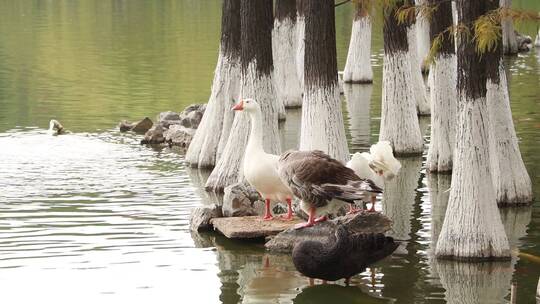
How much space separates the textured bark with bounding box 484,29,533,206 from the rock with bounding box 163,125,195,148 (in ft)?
34.4

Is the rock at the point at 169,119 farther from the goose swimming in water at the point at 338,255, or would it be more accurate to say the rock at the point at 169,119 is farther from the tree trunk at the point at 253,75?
the goose swimming in water at the point at 338,255

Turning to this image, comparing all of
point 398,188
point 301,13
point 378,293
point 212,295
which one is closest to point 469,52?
point 378,293

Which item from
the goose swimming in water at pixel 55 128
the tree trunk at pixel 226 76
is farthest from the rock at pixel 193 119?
the tree trunk at pixel 226 76

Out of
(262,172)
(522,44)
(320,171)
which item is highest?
(522,44)

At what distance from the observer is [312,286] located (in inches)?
694

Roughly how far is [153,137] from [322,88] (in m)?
9.92

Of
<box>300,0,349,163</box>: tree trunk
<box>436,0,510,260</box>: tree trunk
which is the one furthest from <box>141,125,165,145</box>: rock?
<box>436,0,510,260</box>: tree trunk

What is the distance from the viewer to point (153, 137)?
31.7 m

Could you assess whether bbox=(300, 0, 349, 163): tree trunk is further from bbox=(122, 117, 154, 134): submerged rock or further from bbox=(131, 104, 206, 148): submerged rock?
bbox=(122, 117, 154, 134): submerged rock

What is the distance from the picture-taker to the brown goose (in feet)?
60.9

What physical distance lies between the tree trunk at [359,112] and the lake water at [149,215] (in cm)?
7

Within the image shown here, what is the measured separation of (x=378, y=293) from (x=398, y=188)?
8.27 meters

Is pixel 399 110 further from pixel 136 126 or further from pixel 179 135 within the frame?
pixel 136 126

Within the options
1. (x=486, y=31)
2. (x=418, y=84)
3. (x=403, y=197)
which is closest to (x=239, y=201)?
(x=403, y=197)
